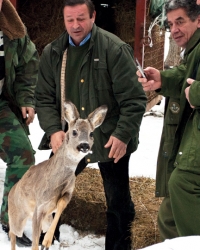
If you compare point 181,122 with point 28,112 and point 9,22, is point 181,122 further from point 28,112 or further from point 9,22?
point 9,22

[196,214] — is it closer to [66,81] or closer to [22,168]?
[66,81]

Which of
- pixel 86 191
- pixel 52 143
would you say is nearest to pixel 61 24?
pixel 86 191

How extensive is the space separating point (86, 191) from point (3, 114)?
1.17 metres

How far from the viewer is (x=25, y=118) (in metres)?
4.13

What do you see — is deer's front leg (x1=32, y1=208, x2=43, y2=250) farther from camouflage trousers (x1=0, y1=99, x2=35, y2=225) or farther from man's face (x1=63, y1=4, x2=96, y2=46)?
camouflage trousers (x1=0, y1=99, x2=35, y2=225)

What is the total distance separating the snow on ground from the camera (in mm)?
1945

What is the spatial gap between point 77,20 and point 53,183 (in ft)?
3.60

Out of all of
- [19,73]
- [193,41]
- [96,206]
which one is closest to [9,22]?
[19,73]

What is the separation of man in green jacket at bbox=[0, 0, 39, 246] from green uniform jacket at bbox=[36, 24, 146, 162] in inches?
26.9

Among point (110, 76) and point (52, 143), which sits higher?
point (110, 76)

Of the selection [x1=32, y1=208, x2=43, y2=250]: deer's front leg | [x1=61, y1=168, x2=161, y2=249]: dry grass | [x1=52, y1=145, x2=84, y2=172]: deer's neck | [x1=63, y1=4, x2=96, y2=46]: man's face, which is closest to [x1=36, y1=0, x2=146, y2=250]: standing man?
[x1=63, y1=4, x2=96, y2=46]: man's face

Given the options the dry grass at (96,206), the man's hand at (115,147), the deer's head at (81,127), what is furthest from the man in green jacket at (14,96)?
the deer's head at (81,127)

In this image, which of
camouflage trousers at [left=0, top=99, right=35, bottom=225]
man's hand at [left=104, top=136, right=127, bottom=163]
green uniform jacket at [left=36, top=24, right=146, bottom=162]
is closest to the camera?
man's hand at [left=104, top=136, right=127, bottom=163]

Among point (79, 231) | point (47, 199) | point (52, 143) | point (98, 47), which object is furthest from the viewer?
point (79, 231)
